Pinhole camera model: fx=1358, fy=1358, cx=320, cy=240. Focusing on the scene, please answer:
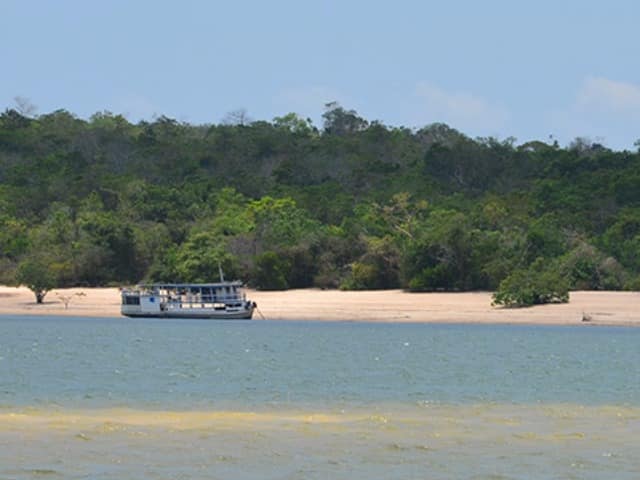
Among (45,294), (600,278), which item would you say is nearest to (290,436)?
(600,278)

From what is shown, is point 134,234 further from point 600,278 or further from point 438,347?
point 438,347

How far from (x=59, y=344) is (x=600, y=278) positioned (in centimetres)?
3538

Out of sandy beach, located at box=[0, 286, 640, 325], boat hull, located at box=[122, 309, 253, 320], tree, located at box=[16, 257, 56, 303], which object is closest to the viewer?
sandy beach, located at box=[0, 286, 640, 325]

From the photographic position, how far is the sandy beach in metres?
69.1

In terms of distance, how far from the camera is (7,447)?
22.6 metres

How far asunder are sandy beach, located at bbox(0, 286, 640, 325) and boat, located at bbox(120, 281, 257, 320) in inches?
52.5

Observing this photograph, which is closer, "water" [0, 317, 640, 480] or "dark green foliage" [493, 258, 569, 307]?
"water" [0, 317, 640, 480]

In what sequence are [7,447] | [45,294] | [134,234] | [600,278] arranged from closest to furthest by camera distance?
[7,447], [600,278], [45,294], [134,234]

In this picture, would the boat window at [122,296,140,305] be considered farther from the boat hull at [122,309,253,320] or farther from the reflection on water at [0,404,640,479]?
the reflection on water at [0,404,640,479]

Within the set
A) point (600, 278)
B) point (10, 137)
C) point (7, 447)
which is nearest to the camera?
point (7, 447)

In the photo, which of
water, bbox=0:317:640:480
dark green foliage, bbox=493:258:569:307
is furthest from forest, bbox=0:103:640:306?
water, bbox=0:317:640:480

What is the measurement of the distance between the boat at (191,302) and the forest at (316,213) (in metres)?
4.81

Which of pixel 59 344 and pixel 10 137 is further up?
pixel 10 137

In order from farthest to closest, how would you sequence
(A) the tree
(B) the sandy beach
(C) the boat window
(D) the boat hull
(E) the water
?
(A) the tree, (C) the boat window, (D) the boat hull, (B) the sandy beach, (E) the water
